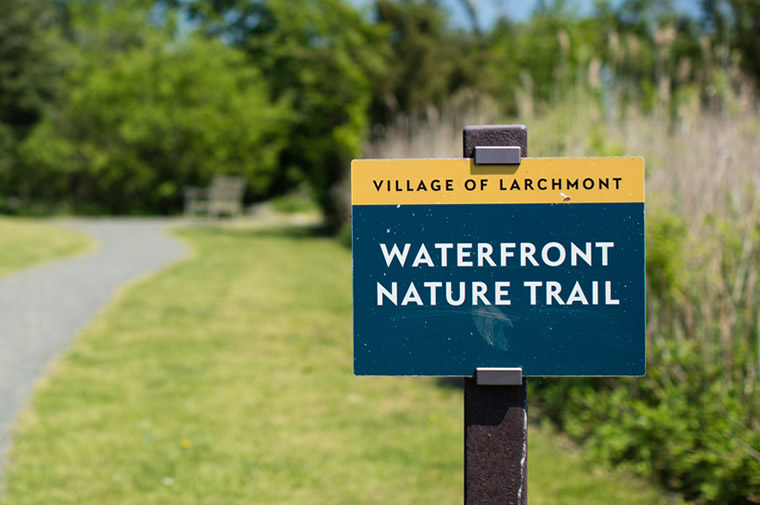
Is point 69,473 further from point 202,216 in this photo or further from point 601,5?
point 601,5

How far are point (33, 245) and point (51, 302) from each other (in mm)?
4965

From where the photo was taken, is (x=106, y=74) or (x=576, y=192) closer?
(x=576, y=192)

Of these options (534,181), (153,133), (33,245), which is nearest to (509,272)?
(534,181)

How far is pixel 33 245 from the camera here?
1243 cm

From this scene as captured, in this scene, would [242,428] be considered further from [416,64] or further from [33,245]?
[416,64]

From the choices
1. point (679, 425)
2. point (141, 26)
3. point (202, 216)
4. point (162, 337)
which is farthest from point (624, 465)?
point (141, 26)

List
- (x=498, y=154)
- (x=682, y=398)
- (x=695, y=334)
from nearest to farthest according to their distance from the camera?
(x=498, y=154), (x=682, y=398), (x=695, y=334)

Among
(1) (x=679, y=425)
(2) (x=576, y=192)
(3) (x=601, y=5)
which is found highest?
(3) (x=601, y=5)

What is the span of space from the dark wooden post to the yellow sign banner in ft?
0.16

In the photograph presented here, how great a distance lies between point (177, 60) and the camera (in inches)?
1002

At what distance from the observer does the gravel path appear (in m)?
5.36

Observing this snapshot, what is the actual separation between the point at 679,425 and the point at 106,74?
79.2ft

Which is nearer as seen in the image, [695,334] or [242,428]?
[695,334]

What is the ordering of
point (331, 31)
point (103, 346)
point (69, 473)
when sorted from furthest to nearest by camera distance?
point (331, 31)
point (103, 346)
point (69, 473)
